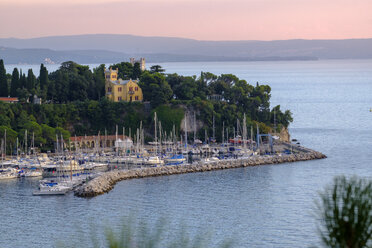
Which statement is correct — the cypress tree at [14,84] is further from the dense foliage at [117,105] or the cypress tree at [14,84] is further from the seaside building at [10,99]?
the seaside building at [10,99]

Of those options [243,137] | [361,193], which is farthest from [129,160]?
[361,193]

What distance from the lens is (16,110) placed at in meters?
48.9

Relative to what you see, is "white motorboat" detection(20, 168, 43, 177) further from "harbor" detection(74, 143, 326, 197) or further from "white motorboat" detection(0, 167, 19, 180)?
"harbor" detection(74, 143, 326, 197)

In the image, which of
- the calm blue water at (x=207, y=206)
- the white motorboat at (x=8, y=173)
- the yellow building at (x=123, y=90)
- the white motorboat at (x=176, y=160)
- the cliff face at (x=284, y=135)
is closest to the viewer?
the calm blue water at (x=207, y=206)

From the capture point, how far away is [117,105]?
51469 millimetres

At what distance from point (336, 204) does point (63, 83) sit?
45518mm

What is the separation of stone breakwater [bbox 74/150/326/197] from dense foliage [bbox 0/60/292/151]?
7.27 m

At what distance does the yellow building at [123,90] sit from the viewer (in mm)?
53438

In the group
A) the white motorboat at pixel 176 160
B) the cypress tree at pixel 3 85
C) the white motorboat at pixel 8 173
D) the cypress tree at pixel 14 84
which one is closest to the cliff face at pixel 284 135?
the white motorboat at pixel 176 160

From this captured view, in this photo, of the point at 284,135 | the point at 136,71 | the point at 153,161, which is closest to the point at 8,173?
the point at 153,161

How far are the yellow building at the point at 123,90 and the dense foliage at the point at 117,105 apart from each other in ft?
1.61

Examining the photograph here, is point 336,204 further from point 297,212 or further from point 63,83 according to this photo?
point 63,83

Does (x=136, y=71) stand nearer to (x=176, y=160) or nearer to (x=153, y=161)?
(x=176, y=160)

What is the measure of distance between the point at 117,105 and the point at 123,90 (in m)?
2.58
